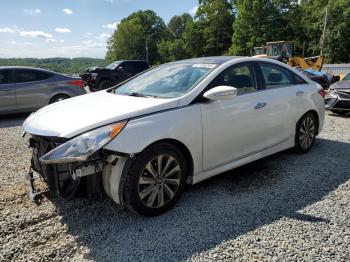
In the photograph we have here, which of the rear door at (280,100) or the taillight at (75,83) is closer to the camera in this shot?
the rear door at (280,100)

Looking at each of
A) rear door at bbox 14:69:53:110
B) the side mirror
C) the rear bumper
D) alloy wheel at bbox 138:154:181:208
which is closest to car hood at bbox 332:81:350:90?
the rear bumper

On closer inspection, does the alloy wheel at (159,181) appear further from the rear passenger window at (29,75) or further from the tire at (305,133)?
the rear passenger window at (29,75)

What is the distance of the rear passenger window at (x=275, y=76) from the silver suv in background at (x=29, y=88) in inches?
270

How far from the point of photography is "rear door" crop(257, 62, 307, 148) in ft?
15.2

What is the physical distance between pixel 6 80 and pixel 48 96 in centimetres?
113

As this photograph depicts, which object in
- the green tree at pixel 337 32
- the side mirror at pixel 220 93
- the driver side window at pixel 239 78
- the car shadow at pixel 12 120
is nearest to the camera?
the side mirror at pixel 220 93

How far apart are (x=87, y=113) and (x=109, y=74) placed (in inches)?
559

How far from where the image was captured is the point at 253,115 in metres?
4.30

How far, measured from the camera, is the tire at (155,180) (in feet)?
10.6

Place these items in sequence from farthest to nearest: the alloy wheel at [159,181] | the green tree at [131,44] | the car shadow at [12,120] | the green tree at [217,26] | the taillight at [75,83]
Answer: the green tree at [131,44]
the green tree at [217,26]
the taillight at [75,83]
the car shadow at [12,120]
the alloy wheel at [159,181]

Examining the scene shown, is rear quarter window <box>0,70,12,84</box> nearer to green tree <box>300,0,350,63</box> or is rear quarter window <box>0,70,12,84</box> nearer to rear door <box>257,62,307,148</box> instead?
rear door <box>257,62,307,148</box>

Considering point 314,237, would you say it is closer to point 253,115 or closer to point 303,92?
point 253,115

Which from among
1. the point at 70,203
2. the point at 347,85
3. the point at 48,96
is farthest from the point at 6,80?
the point at 347,85

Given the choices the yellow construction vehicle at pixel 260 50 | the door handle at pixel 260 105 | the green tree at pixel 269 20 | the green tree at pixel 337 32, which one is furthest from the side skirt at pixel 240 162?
the green tree at pixel 269 20
